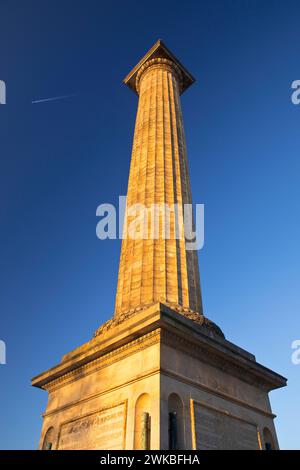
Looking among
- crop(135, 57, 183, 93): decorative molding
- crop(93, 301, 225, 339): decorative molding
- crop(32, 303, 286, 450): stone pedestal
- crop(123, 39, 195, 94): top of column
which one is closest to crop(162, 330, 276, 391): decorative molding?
crop(32, 303, 286, 450): stone pedestal

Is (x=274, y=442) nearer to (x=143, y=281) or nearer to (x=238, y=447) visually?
(x=238, y=447)

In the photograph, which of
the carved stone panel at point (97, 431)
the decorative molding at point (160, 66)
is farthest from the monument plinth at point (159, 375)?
the decorative molding at point (160, 66)

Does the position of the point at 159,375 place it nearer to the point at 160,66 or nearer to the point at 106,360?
the point at 106,360

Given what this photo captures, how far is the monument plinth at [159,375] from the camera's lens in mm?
8398

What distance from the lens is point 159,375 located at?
8.29 m

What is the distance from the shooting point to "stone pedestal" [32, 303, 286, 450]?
27.3ft

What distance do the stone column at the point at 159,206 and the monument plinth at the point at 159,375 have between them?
0.04 m

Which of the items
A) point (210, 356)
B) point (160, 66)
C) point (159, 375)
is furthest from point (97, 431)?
point (160, 66)

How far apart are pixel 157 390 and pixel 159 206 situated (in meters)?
6.91

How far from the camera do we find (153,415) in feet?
25.8

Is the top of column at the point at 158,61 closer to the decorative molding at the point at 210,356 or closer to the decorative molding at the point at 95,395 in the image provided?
the decorative molding at the point at 210,356

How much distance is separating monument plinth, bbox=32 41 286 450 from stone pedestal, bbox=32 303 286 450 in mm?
24

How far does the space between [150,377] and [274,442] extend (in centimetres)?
480
